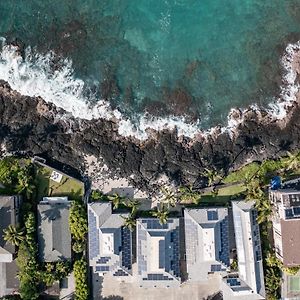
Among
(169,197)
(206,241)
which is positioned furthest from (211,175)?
(206,241)

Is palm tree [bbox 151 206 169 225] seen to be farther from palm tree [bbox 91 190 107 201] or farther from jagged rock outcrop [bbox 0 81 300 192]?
palm tree [bbox 91 190 107 201]

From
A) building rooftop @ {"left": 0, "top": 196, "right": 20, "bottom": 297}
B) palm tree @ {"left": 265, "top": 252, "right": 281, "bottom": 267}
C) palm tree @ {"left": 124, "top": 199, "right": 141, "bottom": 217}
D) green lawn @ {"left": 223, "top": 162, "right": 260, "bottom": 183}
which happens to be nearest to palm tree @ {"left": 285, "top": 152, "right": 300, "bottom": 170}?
green lawn @ {"left": 223, "top": 162, "right": 260, "bottom": 183}

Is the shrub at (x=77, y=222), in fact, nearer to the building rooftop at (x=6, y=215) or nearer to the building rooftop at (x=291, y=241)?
the building rooftop at (x=6, y=215)

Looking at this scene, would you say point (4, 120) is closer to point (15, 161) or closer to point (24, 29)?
point (15, 161)

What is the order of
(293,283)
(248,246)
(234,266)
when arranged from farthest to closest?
(293,283) → (234,266) → (248,246)

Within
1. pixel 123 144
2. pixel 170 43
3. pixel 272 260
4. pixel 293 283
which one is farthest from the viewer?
pixel 170 43

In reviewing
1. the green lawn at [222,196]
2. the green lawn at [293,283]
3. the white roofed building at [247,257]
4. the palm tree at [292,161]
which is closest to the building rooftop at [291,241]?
the white roofed building at [247,257]

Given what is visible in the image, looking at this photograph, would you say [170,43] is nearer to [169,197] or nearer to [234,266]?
[169,197]
